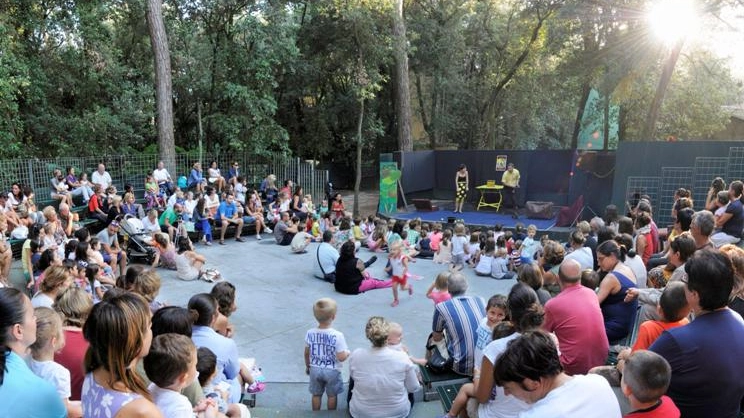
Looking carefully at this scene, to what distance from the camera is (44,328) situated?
8.27 ft

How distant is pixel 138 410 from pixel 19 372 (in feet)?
1.93

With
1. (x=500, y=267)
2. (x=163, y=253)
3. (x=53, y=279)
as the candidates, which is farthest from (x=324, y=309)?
(x=163, y=253)

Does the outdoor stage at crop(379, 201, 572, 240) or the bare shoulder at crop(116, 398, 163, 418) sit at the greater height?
the bare shoulder at crop(116, 398, 163, 418)

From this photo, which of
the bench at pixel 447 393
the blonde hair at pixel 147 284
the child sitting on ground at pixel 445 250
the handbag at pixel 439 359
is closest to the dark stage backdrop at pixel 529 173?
the child sitting on ground at pixel 445 250

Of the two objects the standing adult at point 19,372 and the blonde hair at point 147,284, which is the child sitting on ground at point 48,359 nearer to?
the standing adult at point 19,372

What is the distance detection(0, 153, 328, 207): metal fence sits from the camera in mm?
11773

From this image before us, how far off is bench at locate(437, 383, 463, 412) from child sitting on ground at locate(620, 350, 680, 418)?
60.8 inches

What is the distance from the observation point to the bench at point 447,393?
352cm

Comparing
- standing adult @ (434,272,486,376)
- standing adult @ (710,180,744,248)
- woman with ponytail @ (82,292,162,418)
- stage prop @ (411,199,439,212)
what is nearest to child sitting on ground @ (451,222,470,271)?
standing adult @ (710,180,744,248)

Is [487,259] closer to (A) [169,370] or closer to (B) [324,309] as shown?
(B) [324,309]

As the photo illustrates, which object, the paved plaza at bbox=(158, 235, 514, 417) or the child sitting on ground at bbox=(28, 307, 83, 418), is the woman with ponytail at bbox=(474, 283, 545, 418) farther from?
the child sitting on ground at bbox=(28, 307, 83, 418)

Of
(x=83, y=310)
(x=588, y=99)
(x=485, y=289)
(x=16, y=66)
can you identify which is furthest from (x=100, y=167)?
(x=588, y=99)

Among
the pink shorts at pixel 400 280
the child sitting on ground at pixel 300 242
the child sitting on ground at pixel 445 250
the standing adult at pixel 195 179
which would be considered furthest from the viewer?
the standing adult at pixel 195 179

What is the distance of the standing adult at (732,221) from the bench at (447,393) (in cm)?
468
